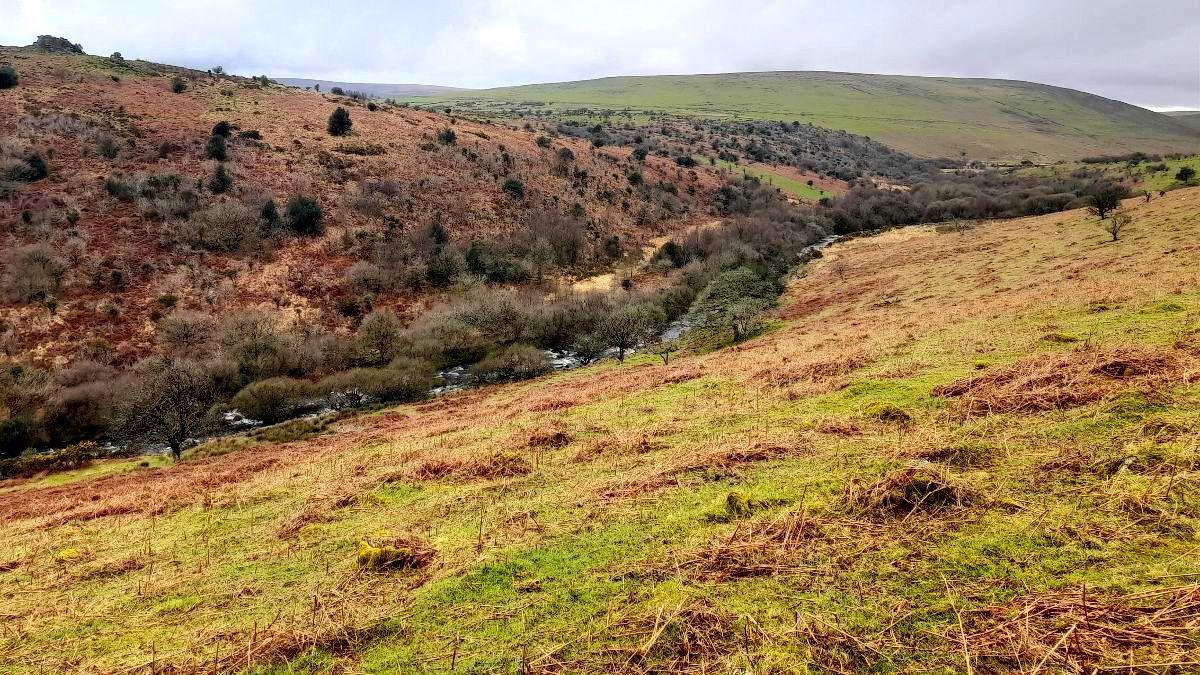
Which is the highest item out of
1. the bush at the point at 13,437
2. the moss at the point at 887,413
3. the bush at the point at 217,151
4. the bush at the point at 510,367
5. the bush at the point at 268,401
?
the bush at the point at 217,151

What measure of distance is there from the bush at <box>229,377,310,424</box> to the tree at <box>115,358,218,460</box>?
1659mm

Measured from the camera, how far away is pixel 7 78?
50156mm

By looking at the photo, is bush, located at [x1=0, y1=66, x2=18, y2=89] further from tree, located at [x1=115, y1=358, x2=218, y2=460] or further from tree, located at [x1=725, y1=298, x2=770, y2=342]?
tree, located at [x1=725, y1=298, x2=770, y2=342]

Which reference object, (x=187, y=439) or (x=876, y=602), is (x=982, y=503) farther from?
(x=187, y=439)

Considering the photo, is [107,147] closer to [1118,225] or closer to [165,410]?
[165,410]

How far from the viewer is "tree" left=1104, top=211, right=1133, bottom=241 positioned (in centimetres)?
3018

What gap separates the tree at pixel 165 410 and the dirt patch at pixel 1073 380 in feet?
92.7

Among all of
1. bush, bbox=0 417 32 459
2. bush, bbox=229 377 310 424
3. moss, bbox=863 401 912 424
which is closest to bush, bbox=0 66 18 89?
bush, bbox=0 417 32 459

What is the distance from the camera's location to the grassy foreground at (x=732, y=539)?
175 inches

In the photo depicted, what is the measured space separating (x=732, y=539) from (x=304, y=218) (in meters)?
48.5

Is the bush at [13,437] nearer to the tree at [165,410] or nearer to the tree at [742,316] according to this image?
the tree at [165,410]

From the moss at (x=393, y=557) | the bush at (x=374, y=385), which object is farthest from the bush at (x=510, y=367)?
the moss at (x=393, y=557)

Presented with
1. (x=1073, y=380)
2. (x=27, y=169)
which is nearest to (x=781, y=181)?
(x=1073, y=380)

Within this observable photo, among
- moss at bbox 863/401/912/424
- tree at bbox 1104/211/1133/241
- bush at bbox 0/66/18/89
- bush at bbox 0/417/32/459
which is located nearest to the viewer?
moss at bbox 863/401/912/424
